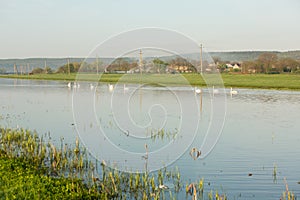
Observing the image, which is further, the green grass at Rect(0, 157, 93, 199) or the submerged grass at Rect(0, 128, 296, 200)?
the submerged grass at Rect(0, 128, 296, 200)

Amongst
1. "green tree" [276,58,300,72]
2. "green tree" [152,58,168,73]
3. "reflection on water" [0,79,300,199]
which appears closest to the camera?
"reflection on water" [0,79,300,199]

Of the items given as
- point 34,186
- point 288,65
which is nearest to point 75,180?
point 34,186

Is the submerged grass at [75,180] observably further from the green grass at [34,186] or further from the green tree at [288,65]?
the green tree at [288,65]

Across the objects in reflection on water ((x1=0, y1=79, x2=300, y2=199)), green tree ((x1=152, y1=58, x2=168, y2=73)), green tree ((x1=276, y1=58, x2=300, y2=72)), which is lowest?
reflection on water ((x1=0, y1=79, x2=300, y2=199))

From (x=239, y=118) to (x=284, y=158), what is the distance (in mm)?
12173

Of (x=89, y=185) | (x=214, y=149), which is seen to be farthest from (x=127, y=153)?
(x=89, y=185)

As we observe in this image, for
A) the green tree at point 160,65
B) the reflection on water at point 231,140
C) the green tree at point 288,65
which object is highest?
the green tree at point 288,65

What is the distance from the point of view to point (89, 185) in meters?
11.6

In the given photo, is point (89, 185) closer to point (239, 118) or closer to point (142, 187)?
point (142, 187)

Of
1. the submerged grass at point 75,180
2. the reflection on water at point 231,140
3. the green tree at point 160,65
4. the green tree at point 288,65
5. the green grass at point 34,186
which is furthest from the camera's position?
the green tree at point 288,65

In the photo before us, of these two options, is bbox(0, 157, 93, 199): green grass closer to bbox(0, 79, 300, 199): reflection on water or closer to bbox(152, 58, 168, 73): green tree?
bbox(0, 79, 300, 199): reflection on water

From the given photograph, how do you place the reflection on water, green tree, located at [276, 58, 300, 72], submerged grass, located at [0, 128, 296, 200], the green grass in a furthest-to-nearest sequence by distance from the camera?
green tree, located at [276, 58, 300, 72] < the reflection on water < submerged grass, located at [0, 128, 296, 200] < the green grass

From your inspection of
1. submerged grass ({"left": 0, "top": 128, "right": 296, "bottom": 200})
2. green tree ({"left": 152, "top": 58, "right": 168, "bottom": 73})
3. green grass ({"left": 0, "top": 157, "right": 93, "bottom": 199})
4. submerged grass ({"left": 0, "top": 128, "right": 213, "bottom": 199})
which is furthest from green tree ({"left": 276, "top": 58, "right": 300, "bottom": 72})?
green grass ({"left": 0, "top": 157, "right": 93, "bottom": 199})

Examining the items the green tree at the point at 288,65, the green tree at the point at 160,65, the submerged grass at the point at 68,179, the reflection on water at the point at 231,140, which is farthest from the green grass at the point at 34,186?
the green tree at the point at 288,65
